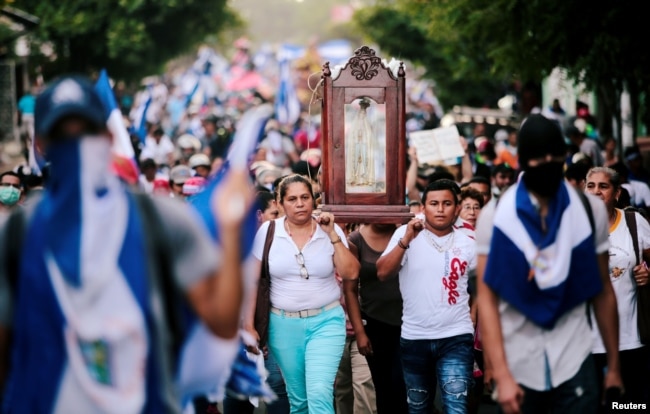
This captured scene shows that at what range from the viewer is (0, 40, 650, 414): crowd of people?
3693 millimetres

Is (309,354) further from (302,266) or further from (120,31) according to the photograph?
(120,31)

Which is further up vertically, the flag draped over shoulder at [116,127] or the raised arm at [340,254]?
the flag draped over shoulder at [116,127]

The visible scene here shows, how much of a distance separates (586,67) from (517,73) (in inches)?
95.7

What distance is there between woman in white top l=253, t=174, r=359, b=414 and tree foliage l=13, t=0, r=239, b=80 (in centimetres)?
2246

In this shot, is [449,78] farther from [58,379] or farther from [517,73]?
[58,379]

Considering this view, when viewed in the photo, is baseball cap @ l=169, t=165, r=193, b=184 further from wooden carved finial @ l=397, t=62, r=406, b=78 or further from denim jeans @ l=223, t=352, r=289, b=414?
denim jeans @ l=223, t=352, r=289, b=414

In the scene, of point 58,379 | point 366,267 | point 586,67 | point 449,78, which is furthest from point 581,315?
point 449,78

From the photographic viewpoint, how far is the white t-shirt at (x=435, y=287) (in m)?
7.30

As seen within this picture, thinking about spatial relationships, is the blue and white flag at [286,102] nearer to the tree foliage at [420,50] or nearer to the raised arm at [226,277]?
the tree foliage at [420,50]

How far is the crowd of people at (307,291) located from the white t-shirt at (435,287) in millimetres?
12

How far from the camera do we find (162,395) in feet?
12.4

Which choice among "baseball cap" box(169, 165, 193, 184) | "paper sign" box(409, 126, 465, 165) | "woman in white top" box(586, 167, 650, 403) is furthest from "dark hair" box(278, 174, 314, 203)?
"paper sign" box(409, 126, 465, 165)

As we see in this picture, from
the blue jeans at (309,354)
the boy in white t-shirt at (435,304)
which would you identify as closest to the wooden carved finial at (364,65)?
the boy in white t-shirt at (435,304)

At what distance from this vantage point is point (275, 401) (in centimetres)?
789
